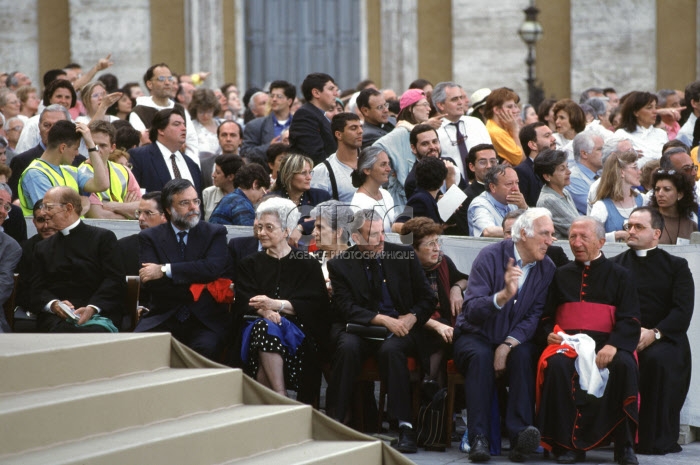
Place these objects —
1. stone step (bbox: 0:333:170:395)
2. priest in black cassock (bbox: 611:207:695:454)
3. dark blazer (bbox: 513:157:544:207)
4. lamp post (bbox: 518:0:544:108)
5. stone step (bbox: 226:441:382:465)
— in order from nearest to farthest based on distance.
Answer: stone step (bbox: 0:333:170:395) < stone step (bbox: 226:441:382:465) < priest in black cassock (bbox: 611:207:695:454) < dark blazer (bbox: 513:157:544:207) < lamp post (bbox: 518:0:544:108)

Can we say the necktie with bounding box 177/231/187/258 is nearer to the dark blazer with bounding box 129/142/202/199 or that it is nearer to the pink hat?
the dark blazer with bounding box 129/142/202/199

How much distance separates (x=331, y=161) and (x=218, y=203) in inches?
39.4

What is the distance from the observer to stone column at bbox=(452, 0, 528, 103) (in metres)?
20.6

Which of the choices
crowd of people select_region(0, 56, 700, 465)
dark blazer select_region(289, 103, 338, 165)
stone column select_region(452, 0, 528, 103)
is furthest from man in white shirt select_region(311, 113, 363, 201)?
stone column select_region(452, 0, 528, 103)

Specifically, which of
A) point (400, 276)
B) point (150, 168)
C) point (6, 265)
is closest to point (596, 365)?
point (400, 276)

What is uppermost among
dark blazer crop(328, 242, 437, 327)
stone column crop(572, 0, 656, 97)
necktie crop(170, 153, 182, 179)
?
stone column crop(572, 0, 656, 97)

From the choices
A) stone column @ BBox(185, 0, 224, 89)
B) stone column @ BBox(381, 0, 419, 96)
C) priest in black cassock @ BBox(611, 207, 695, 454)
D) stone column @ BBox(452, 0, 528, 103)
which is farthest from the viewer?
stone column @ BBox(185, 0, 224, 89)

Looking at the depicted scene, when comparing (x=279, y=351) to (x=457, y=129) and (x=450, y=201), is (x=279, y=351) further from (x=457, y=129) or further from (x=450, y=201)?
(x=457, y=129)

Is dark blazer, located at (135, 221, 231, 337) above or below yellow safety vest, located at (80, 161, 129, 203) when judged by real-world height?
below

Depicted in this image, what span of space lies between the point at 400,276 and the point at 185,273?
1496 mm

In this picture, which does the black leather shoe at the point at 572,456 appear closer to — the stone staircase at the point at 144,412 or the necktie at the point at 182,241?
the stone staircase at the point at 144,412

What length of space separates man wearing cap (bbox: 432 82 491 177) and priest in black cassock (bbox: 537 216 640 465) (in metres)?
2.91

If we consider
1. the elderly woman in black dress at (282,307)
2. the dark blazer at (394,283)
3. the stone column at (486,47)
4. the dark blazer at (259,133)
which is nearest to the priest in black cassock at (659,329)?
the dark blazer at (394,283)

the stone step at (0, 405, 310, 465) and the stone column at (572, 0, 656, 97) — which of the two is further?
the stone column at (572, 0, 656, 97)
